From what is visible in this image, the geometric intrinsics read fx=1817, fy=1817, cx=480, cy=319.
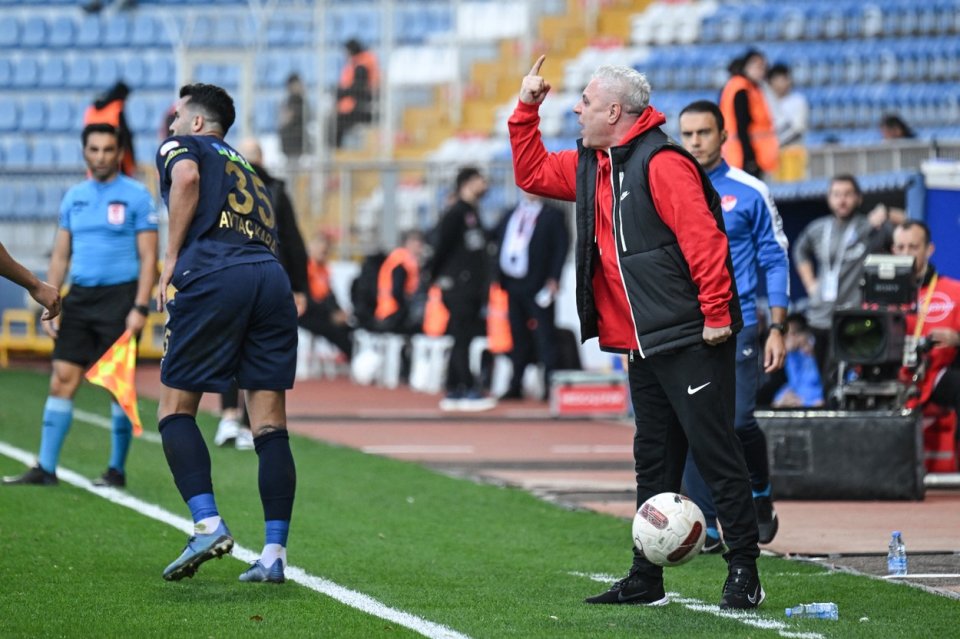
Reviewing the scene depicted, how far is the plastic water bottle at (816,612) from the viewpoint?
6.35 metres

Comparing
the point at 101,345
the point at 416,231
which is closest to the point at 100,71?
the point at 416,231

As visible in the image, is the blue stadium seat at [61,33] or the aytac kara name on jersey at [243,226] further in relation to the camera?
the blue stadium seat at [61,33]

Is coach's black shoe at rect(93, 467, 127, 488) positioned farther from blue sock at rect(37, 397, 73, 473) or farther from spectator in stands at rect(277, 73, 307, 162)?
spectator in stands at rect(277, 73, 307, 162)

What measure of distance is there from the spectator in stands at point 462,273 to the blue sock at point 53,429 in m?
7.03

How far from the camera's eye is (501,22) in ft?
90.0

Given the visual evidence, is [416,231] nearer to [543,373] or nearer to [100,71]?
[543,373]

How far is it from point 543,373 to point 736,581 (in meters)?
11.6

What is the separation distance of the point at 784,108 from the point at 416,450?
276 inches

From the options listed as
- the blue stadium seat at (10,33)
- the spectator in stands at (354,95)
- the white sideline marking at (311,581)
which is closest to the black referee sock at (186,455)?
the white sideline marking at (311,581)

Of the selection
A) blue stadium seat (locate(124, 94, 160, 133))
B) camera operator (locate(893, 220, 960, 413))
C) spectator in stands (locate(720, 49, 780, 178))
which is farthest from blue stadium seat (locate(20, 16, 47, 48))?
camera operator (locate(893, 220, 960, 413))

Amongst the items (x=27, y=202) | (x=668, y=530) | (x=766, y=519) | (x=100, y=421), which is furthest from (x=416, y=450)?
(x=27, y=202)

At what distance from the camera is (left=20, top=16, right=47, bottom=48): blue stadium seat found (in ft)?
95.5

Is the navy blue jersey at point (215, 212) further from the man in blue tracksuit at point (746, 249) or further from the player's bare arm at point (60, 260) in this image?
the player's bare arm at point (60, 260)

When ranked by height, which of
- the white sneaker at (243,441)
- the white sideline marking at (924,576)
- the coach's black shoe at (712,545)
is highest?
the white sideline marking at (924,576)
